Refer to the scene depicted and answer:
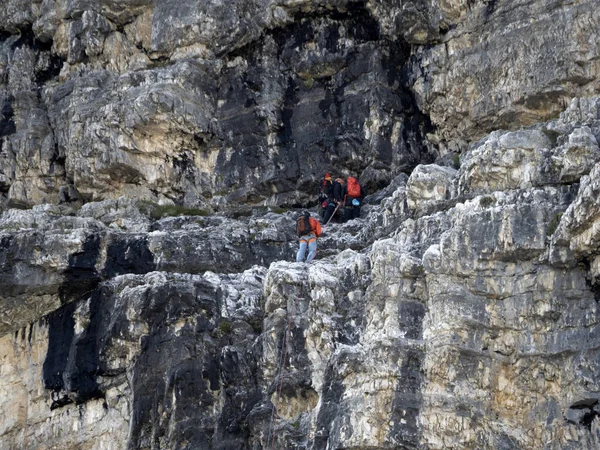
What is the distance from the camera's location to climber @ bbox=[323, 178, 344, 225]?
1971 inches

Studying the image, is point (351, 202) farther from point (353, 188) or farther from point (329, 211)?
point (329, 211)

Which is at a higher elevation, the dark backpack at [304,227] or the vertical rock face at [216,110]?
the vertical rock face at [216,110]

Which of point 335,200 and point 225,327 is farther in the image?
point 335,200

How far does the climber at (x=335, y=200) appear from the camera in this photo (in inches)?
1971

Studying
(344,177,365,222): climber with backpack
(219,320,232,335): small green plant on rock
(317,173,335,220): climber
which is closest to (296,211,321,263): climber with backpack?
(219,320,232,335): small green plant on rock

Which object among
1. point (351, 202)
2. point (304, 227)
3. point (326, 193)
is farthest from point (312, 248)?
point (326, 193)

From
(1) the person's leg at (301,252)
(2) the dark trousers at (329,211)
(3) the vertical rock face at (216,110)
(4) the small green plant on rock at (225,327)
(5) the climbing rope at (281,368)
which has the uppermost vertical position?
(3) the vertical rock face at (216,110)

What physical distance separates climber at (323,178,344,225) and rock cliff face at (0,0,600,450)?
105cm

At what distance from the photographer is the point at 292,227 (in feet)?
162

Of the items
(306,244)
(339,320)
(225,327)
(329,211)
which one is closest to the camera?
(339,320)

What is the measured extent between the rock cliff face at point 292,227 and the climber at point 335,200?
1.05 m

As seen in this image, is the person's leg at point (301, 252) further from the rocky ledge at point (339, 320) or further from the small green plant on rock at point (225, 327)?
the small green plant on rock at point (225, 327)

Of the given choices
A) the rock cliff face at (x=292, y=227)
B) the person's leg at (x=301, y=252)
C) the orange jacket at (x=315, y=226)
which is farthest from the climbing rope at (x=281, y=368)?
the orange jacket at (x=315, y=226)

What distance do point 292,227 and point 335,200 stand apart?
6.98ft
